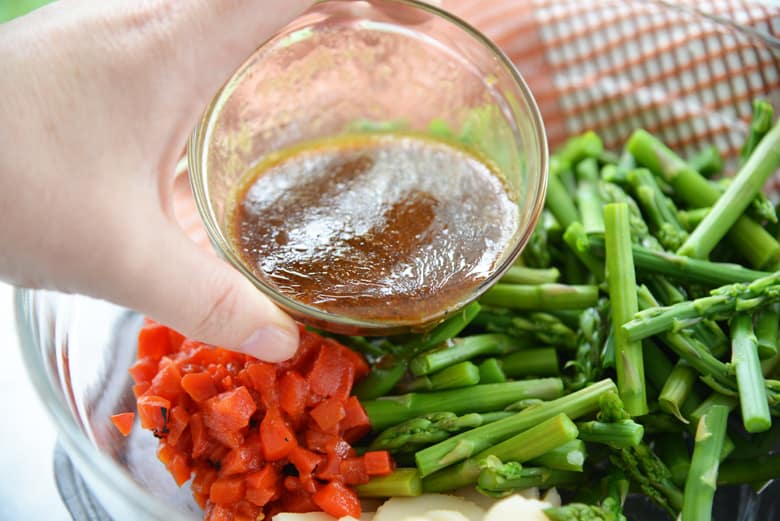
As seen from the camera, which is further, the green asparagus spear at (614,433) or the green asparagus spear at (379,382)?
the green asparagus spear at (379,382)

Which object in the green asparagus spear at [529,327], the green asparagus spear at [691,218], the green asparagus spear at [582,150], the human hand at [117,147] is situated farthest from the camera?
the green asparagus spear at [582,150]

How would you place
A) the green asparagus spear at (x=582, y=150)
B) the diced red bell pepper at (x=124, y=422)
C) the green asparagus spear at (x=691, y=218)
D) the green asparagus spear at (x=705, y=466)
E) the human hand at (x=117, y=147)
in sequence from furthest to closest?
1. the green asparagus spear at (x=582, y=150)
2. the green asparagus spear at (x=691, y=218)
3. the diced red bell pepper at (x=124, y=422)
4. the green asparagus spear at (x=705, y=466)
5. the human hand at (x=117, y=147)

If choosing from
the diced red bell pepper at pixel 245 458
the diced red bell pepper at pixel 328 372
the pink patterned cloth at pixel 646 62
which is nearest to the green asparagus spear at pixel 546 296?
the diced red bell pepper at pixel 328 372

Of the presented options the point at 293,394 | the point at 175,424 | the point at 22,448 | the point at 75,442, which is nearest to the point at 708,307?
the point at 293,394

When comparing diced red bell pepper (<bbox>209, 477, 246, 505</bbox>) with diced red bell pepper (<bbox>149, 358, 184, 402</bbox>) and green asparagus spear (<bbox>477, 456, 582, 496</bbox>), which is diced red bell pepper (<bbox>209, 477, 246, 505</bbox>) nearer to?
diced red bell pepper (<bbox>149, 358, 184, 402</bbox>)

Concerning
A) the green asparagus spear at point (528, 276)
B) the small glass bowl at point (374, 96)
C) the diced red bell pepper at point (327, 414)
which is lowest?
the green asparagus spear at point (528, 276)

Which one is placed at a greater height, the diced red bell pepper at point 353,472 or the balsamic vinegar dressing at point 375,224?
the balsamic vinegar dressing at point 375,224

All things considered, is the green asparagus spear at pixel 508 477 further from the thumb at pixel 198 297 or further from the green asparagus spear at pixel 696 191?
the green asparagus spear at pixel 696 191
